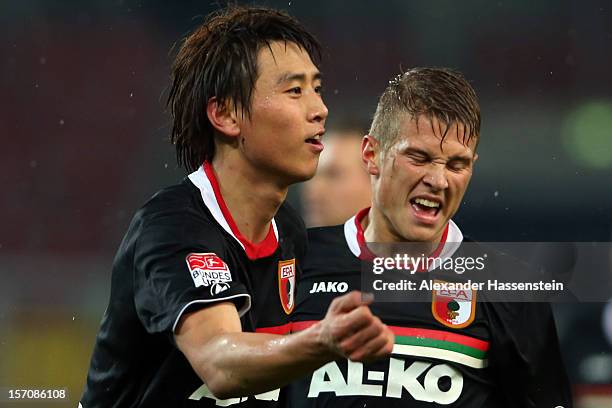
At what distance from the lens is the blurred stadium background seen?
223 inches

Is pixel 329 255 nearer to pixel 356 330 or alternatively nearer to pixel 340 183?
pixel 356 330

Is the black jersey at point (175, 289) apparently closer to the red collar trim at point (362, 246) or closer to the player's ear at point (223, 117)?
the player's ear at point (223, 117)

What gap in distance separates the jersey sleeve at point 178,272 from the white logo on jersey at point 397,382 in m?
0.69

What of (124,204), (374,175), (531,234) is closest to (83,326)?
(124,204)

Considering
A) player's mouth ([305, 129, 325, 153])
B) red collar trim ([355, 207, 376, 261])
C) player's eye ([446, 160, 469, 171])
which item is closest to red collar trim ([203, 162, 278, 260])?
player's mouth ([305, 129, 325, 153])

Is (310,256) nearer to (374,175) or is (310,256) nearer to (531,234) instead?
(374,175)

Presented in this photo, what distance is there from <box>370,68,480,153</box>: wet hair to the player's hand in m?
1.41

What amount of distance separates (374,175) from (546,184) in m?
2.81

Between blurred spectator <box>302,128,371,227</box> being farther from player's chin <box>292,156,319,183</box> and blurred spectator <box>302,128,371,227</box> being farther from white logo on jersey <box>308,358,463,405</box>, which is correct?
player's chin <box>292,156,319,183</box>

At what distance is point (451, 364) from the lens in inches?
113

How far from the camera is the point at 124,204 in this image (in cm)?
579

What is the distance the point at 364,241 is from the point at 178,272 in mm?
1106

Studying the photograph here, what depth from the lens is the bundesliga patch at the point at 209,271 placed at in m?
2.06

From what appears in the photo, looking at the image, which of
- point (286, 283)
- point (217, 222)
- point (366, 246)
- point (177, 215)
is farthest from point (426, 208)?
point (177, 215)
